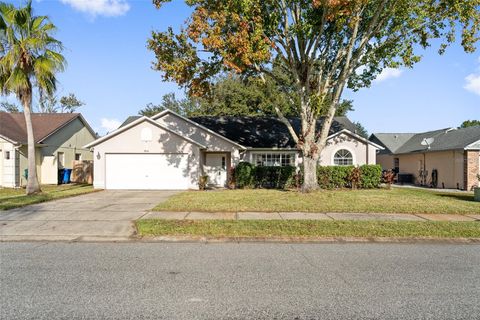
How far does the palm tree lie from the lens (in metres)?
15.4

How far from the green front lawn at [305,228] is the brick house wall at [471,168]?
46.3 ft

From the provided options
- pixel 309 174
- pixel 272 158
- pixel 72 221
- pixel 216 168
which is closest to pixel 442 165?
pixel 272 158

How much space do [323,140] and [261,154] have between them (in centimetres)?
659

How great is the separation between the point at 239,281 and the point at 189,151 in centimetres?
1567

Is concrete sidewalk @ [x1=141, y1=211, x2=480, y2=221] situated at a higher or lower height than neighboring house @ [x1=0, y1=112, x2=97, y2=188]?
lower

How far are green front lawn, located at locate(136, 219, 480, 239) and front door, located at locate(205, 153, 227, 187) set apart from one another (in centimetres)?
1305

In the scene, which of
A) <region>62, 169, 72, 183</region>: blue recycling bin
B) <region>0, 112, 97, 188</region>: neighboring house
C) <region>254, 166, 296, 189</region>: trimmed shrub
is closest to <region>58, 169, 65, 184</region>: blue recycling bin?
<region>62, 169, 72, 183</region>: blue recycling bin

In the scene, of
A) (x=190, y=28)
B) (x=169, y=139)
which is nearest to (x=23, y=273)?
(x=190, y=28)

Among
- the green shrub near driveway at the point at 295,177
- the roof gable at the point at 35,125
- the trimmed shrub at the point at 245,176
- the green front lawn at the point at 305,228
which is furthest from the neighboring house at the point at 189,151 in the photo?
the green front lawn at the point at 305,228

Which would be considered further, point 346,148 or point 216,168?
point 346,148

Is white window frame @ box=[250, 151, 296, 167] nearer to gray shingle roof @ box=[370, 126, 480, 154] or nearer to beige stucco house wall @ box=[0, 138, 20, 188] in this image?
gray shingle roof @ box=[370, 126, 480, 154]

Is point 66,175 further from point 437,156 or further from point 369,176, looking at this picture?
point 437,156

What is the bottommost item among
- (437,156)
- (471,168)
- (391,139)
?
(471,168)

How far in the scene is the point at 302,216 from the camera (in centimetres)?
1059
